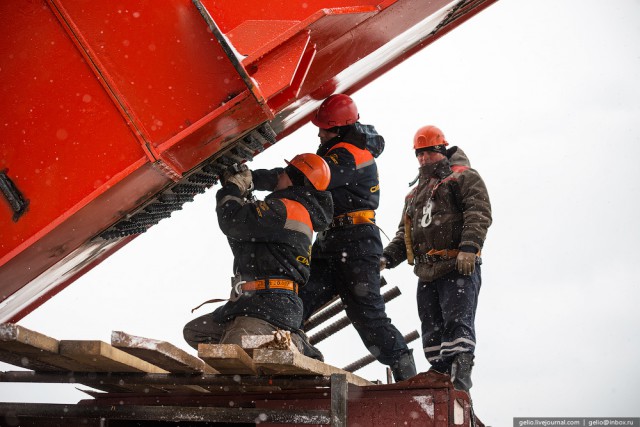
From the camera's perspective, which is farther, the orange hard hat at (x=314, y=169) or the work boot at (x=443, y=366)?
the work boot at (x=443, y=366)

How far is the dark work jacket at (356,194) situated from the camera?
432cm

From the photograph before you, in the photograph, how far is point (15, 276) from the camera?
8.37 feet

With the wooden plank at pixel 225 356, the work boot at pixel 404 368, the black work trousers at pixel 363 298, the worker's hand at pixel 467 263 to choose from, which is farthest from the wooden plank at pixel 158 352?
the worker's hand at pixel 467 263

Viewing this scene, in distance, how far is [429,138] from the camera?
503cm

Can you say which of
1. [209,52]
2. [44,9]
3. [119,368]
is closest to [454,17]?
[209,52]

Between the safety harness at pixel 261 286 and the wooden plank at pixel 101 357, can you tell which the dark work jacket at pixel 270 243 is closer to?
the safety harness at pixel 261 286

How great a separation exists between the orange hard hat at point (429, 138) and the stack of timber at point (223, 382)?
2251 mm

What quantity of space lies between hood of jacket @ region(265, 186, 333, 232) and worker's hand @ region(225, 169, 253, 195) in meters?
0.17

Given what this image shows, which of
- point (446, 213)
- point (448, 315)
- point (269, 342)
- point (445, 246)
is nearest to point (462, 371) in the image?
point (448, 315)

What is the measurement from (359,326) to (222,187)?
1.42 meters

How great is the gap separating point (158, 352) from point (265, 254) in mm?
1134

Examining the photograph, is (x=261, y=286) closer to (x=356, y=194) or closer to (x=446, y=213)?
(x=356, y=194)

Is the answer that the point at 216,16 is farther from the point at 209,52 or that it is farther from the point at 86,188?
the point at 86,188

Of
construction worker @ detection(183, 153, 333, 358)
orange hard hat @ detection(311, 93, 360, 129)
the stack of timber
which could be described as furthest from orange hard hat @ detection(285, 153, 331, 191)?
the stack of timber
